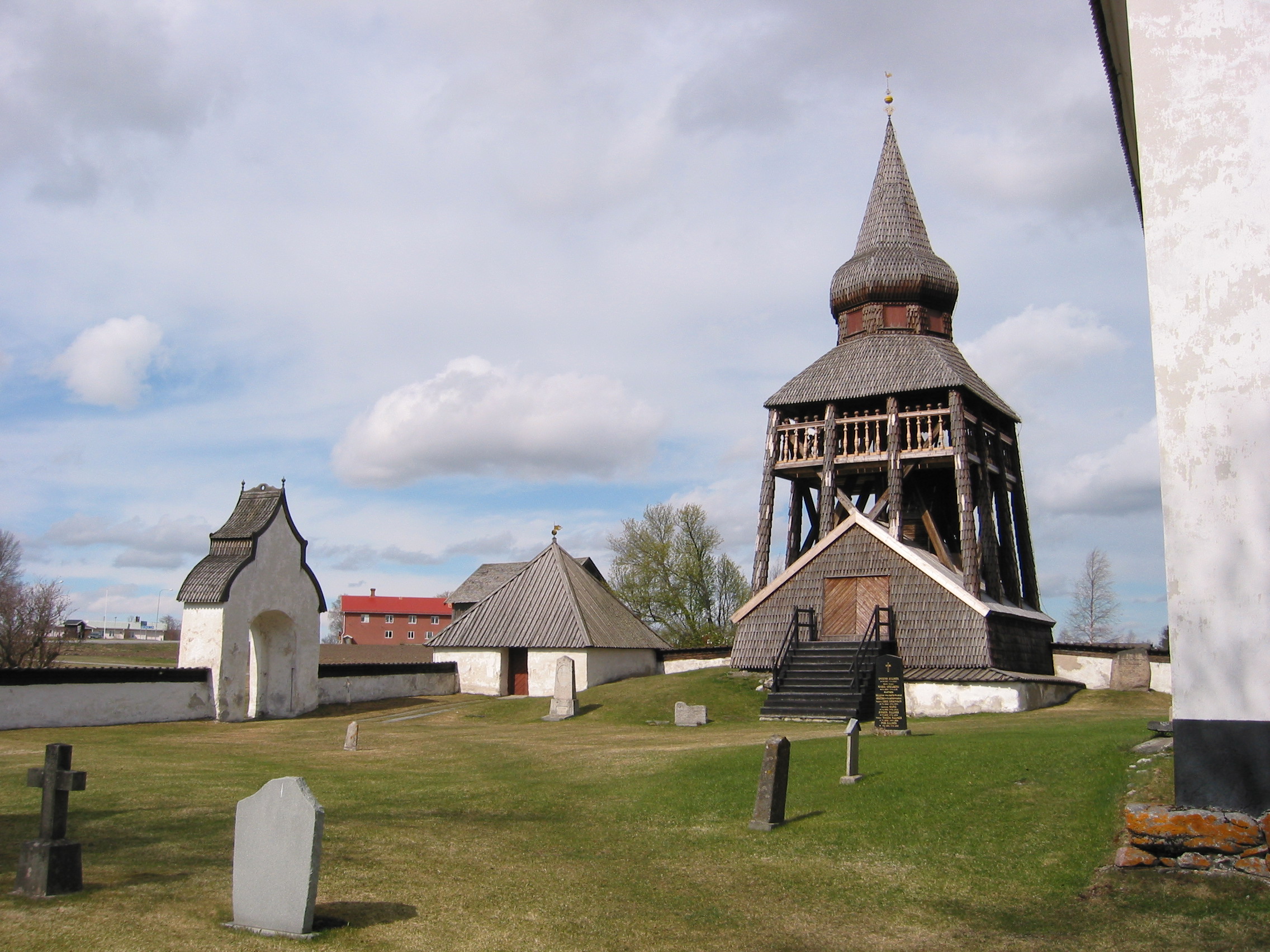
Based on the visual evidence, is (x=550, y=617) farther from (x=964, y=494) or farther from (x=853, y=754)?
(x=853, y=754)

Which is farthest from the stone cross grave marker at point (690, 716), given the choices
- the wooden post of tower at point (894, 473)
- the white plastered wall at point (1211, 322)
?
the white plastered wall at point (1211, 322)

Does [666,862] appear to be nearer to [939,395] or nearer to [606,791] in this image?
[606,791]

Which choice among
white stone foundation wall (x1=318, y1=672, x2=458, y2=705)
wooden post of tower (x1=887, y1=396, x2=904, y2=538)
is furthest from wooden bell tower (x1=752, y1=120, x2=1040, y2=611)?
white stone foundation wall (x1=318, y1=672, x2=458, y2=705)

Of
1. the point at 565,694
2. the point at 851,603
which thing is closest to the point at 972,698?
the point at 851,603

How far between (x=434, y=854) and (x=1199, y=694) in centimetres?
663

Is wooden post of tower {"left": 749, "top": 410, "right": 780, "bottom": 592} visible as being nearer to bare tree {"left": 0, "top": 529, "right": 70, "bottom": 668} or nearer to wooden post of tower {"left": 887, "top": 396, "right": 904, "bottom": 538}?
wooden post of tower {"left": 887, "top": 396, "right": 904, "bottom": 538}

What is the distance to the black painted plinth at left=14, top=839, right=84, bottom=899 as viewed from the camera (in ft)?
23.3

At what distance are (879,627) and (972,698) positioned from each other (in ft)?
11.1

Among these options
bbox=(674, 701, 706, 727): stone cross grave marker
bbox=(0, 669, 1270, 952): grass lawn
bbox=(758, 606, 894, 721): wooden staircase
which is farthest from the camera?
bbox=(674, 701, 706, 727): stone cross grave marker

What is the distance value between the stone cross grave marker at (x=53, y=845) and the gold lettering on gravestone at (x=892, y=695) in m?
12.2

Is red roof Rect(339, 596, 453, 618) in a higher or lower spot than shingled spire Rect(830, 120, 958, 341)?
lower

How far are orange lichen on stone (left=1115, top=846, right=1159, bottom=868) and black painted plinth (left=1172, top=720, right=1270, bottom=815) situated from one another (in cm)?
50

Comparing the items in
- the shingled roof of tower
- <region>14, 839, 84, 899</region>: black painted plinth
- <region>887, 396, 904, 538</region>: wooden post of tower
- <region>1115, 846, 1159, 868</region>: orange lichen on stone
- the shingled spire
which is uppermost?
the shingled spire

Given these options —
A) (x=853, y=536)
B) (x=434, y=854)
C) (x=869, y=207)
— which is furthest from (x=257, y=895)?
(x=869, y=207)
